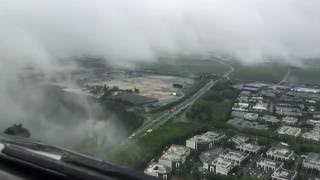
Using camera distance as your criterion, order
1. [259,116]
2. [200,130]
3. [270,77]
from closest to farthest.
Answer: [200,130]
[259,116]
[270,77]

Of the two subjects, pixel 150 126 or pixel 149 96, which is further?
pixel 149 96

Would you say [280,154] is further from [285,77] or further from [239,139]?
[285,77]

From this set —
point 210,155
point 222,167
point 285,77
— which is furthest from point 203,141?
point 285,77

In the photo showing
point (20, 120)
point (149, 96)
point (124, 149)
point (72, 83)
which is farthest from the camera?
point (72, 83)

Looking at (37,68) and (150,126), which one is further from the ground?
(37,68)

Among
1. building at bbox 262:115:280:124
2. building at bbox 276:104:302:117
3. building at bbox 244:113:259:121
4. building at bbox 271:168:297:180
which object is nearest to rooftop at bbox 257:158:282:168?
building at bbox 271:168:297:180

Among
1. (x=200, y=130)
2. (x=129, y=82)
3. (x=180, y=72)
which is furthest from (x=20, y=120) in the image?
(x=180, y=72)

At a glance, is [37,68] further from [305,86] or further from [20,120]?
[305,86]
